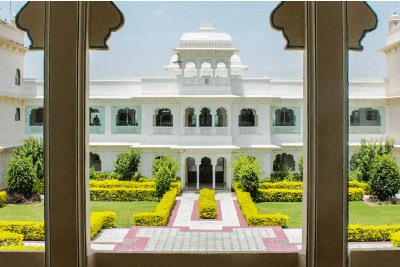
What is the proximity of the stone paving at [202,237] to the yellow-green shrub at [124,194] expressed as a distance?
2.05 meters

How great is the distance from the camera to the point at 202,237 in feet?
26.9

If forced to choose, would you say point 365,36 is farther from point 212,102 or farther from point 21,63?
point 21,63

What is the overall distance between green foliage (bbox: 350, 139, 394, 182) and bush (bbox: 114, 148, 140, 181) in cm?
886

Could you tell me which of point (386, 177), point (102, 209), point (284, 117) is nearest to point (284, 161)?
point (284, 117)

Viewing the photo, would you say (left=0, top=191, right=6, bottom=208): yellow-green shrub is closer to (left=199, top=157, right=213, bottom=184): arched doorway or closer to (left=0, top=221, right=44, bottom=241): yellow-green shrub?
(left=0, top=221, right=44, bottom=241): yellow-green shrub

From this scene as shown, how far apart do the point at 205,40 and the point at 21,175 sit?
8.44 m

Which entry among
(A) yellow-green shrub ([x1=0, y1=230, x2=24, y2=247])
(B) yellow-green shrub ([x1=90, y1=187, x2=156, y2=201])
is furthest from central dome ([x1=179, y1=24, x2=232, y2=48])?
(A) yellow-green shrub ([x1=0, y1=230, x2=24, y2=247])

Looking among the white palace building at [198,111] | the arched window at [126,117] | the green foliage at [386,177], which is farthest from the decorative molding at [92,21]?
the arched window at [126,117]

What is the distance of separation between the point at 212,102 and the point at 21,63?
28.2 ft

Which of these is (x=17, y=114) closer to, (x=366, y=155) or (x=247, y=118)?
(x=247, y=118)

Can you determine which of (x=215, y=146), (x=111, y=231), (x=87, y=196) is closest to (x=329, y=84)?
(x=87, y=196)

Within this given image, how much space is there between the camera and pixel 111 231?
9.58m

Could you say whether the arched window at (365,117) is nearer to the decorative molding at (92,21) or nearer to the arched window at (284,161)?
the arched window at (284,161)

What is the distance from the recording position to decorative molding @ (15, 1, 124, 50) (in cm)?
217
